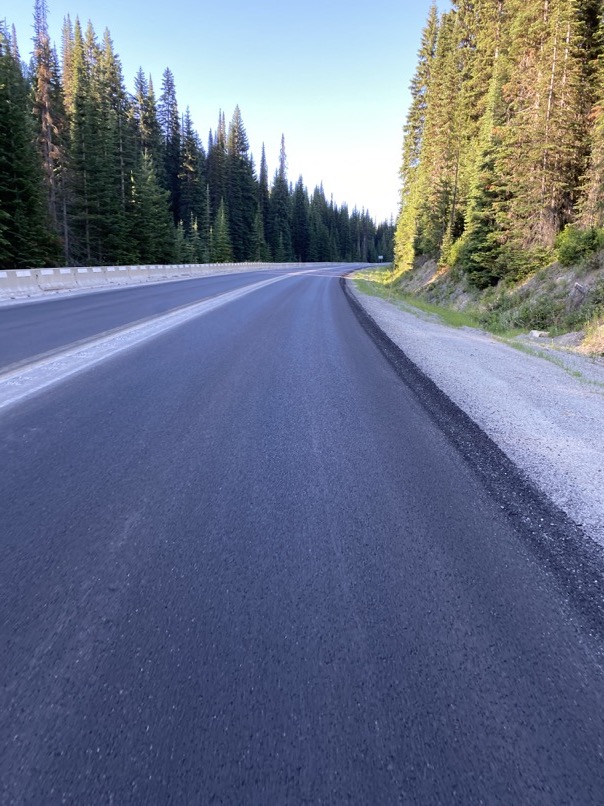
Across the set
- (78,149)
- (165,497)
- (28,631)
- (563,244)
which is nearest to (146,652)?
(28,631)

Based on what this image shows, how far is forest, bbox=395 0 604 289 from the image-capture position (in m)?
16.5

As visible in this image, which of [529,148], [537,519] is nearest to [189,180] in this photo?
[529,148]

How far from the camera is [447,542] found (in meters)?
2.49

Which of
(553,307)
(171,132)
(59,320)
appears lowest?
(59,320)

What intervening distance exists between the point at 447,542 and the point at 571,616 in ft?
2.17

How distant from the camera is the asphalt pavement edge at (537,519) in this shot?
216cm

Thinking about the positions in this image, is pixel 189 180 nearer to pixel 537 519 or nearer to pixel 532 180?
pixel 532 180

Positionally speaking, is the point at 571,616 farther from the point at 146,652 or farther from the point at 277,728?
the point at 146,652

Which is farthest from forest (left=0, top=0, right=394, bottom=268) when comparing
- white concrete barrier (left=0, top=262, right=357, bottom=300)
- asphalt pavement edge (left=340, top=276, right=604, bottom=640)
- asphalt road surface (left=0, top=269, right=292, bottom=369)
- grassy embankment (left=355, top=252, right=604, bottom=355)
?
asphalt pavement edge (left=340, top=276, right=604, bottom=640)

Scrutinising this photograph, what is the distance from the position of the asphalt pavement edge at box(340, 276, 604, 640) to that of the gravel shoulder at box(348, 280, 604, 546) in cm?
9

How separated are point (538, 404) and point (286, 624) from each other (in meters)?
4.48

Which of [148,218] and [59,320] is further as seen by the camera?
[148,218]

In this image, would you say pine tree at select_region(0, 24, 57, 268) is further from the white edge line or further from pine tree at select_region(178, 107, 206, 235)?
pine tree at select_region(178, 107, 206, 235)

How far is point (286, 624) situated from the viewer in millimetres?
1854
